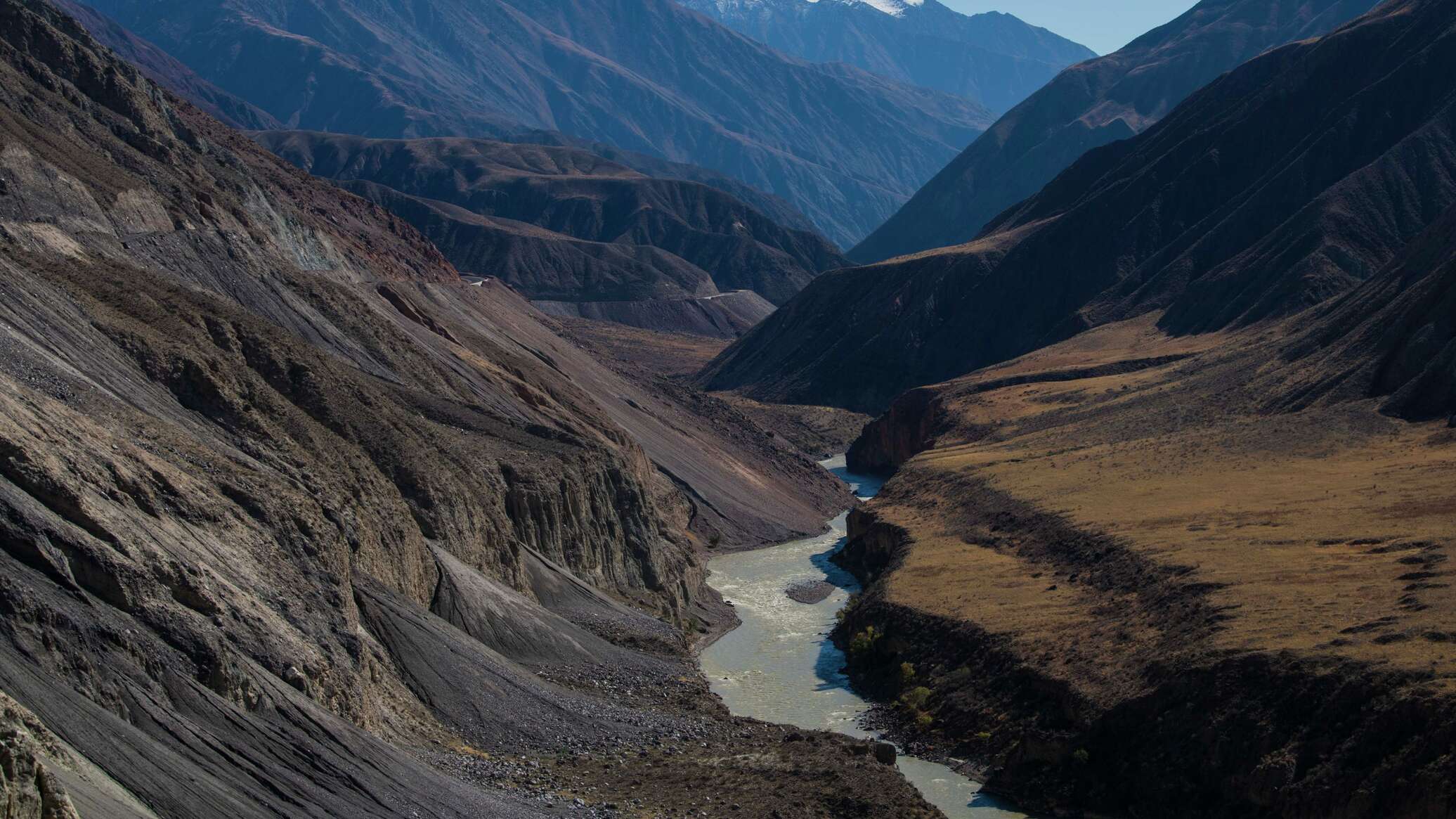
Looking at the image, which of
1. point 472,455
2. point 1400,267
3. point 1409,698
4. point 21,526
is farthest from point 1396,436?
point 21,526

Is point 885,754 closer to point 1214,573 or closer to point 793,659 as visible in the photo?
point 1214,573

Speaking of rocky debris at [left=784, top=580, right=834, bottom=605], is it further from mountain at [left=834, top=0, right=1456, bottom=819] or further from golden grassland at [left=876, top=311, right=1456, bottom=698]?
golden grassland at [left=876, top=311, right=1456, bottom=698]

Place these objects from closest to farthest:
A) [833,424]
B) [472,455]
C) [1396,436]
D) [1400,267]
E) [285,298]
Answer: [472,455] < [285,298] < [1396,436] < [1400,267] < [833,424]

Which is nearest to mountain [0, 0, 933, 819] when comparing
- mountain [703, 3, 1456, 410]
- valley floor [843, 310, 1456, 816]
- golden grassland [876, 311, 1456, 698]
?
valley floor [843, 310, 1456, 816]

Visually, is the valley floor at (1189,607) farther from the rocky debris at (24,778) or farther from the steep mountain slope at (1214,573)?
the rocky debris at (24,778)

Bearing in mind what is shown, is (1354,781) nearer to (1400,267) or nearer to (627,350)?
(1400,267)

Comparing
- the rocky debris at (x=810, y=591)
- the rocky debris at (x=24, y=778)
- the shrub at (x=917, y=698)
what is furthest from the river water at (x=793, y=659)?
the rocky debris at (x=24, y=778)
